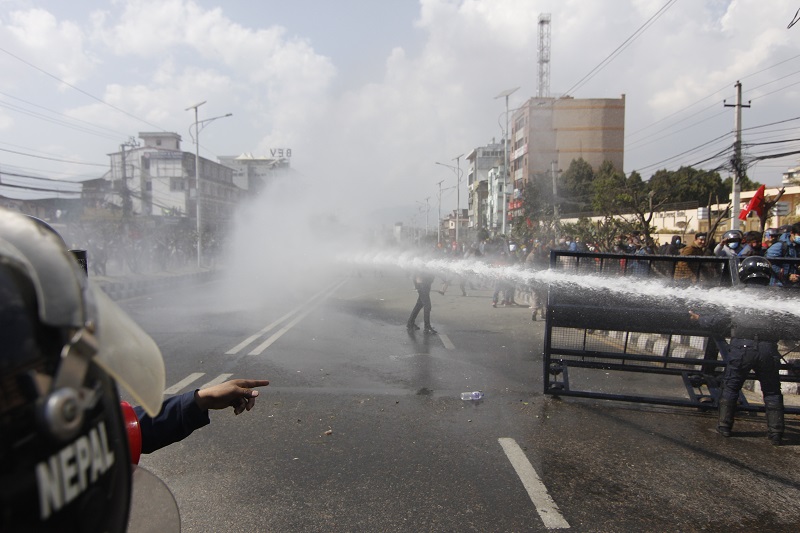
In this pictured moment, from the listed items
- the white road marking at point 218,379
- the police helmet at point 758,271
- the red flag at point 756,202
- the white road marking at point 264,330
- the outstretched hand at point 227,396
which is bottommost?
the white road marking at point 264,330

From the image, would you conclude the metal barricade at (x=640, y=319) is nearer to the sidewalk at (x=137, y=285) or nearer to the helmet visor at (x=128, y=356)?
the helmet visor at (x=128, y=356)

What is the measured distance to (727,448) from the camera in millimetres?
4609

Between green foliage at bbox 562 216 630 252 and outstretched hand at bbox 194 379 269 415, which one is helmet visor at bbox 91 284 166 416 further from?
green foliage at bbox 562 216 630 252

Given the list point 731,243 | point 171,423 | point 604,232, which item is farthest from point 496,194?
point 171,423

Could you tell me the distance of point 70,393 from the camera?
0.86m

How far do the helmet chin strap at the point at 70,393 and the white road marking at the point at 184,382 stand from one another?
552 centimetres

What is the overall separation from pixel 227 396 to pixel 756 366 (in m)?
4.77

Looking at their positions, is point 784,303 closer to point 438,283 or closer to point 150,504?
point 150,504

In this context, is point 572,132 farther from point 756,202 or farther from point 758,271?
point 758,271

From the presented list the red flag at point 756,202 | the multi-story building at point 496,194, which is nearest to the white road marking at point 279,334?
the red flag at point 756,202

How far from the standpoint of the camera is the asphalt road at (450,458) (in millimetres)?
3367

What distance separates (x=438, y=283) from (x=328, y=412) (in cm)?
1701

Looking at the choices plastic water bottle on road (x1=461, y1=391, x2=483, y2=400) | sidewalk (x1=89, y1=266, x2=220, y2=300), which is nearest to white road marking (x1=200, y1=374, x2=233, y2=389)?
plastic water bottle on road (x1=461, y1=391, x2=483, y2=400)

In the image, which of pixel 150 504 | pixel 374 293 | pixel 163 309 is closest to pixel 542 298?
pixel 374 293
